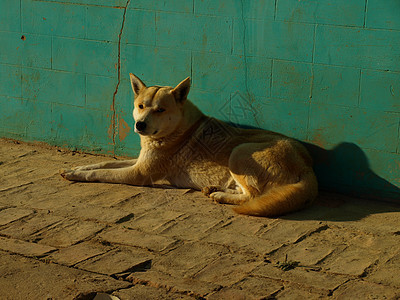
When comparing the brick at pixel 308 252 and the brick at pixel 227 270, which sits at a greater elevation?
the brick at pixel 308 252

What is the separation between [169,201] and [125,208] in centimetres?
48

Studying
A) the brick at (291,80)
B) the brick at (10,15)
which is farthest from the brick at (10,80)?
the brick at (291,80)

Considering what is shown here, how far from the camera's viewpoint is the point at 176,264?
461 cm

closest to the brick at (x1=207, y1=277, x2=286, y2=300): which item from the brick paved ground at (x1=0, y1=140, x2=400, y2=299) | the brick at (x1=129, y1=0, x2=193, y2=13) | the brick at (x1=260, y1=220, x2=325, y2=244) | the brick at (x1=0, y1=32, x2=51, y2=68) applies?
the brick paved ground at (x1=0, y1=140, x2=400, y2=299)

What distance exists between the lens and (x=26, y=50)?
7820 millimetres

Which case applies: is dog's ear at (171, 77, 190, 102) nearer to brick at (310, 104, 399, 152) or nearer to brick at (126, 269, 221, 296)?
brick at (310, 104, 399, 152)

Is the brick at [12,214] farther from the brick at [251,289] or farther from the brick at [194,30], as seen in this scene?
the brick at [194,30]

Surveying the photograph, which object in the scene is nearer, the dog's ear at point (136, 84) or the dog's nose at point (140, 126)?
the dog's nose at point (140, 126)

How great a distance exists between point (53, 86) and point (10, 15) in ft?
3.59

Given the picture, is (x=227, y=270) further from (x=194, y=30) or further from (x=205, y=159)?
(x=194, y=30)

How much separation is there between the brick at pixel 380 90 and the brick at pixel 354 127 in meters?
0.08

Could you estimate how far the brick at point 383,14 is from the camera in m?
5.78

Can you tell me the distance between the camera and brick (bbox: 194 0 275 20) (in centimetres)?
636

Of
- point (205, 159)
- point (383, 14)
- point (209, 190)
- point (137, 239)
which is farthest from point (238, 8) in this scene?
point (137, 239)
